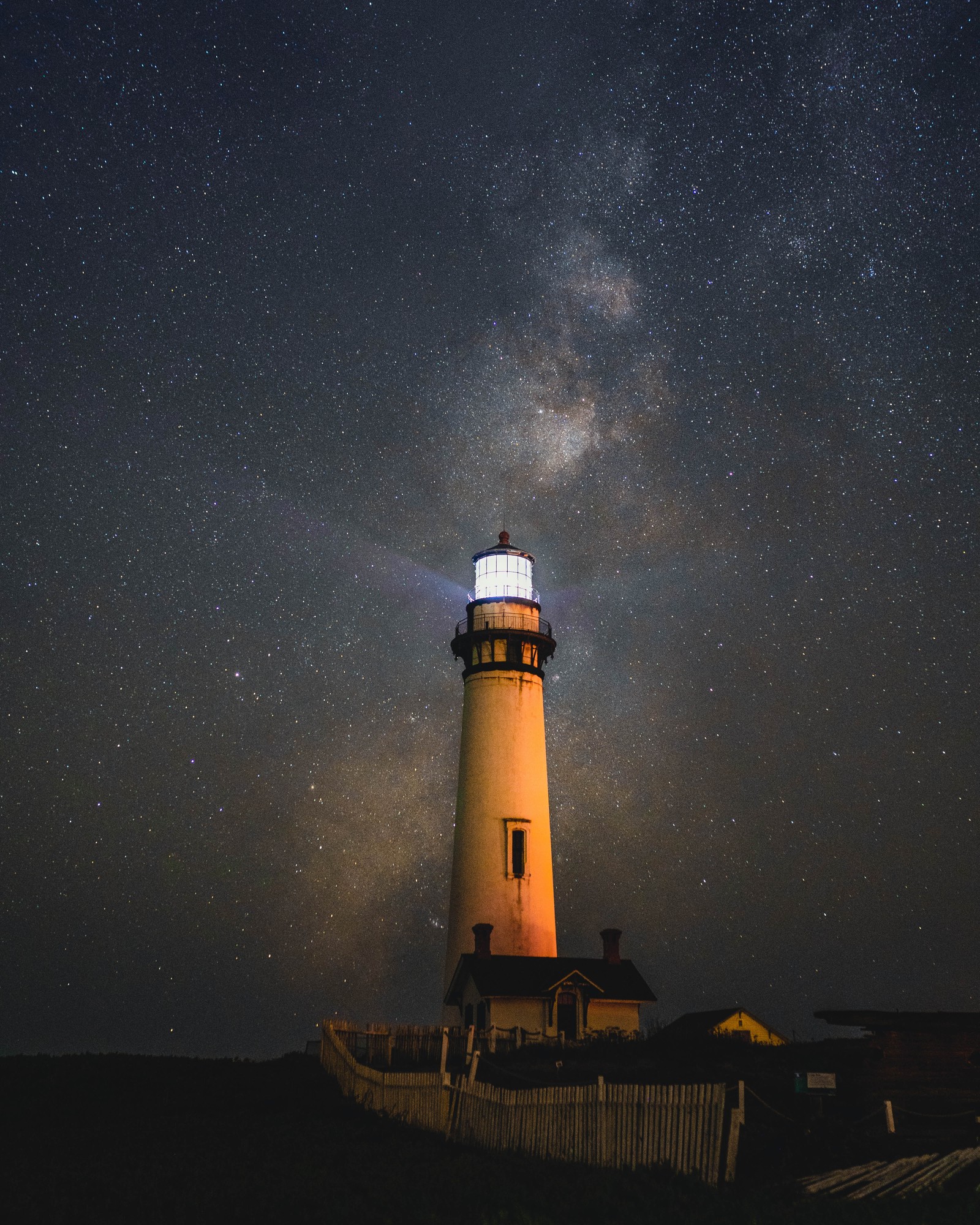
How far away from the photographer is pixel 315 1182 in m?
13.2

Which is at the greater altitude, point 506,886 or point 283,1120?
point 506,886

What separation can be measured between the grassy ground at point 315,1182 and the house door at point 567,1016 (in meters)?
14.0

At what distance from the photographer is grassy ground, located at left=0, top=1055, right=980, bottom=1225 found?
439 inches

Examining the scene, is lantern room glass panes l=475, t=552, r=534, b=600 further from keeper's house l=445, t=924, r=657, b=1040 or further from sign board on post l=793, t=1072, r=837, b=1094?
sign board on post l=793, t=1072, r=837, b=1094

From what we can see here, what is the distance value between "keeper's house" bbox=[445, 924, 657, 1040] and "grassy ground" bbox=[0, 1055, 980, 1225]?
42.5 ft

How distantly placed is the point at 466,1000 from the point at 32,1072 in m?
14.0

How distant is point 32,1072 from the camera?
27.1 metres

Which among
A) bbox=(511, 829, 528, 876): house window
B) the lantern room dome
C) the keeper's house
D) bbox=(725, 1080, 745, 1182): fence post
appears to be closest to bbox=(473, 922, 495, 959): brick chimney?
the keeper's house

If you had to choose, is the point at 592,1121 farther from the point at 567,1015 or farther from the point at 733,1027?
the point at 733,1027

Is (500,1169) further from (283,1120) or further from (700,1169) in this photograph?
(283,1120)

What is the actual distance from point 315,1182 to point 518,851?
25245 millimetres

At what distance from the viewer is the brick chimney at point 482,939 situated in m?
35.7

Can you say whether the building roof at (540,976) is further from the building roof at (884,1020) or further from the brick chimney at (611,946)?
the building roof at (884,1020)

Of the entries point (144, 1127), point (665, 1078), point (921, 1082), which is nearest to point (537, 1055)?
point (665, 1078)
